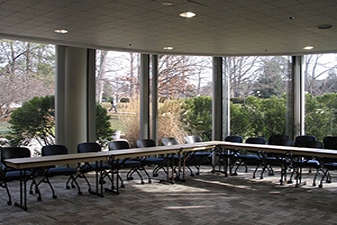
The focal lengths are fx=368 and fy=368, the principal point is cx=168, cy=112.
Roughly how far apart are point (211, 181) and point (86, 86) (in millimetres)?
3778

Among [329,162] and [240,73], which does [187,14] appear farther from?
[240,73]

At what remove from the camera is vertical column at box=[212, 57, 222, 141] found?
10.5 metres

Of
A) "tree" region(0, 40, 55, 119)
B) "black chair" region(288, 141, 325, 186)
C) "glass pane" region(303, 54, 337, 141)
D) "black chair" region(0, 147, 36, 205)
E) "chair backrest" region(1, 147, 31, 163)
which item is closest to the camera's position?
"black chair" region(0, 147, 36, 205)

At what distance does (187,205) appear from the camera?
19.4 ft

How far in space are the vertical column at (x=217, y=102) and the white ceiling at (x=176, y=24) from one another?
170 centimetres

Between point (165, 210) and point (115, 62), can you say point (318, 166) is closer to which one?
point (165, 210)

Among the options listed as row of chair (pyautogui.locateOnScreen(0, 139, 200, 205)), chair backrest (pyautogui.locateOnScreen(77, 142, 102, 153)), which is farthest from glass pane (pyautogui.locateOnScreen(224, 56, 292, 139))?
chair backrest (pyautogui.locateOnScreen(77, 142, 102, 153))

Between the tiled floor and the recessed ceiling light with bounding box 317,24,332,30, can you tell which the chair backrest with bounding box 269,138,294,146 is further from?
the recessed ceiling light with bounding box 317,24,332,30

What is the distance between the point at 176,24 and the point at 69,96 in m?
3.65

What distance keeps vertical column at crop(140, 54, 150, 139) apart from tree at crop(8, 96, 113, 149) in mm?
2379

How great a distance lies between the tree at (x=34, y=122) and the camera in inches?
324

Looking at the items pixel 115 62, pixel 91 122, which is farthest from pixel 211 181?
pixel 115 62

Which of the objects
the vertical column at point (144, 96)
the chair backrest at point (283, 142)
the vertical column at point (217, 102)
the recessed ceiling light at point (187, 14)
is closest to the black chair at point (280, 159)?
the chair backrest at point (283, 142)

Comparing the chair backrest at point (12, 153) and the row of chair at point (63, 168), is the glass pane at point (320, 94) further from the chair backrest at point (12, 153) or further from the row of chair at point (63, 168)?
the chair backrest at point (12, 153)
